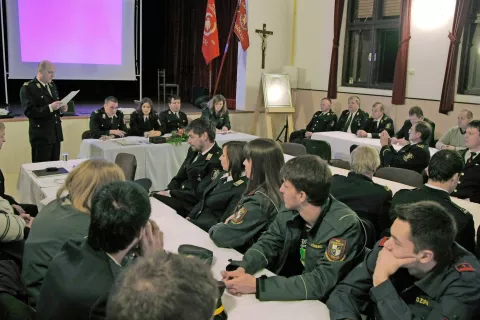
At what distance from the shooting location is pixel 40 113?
5066 millimetres

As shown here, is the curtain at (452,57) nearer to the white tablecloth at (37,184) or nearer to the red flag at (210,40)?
the red flag at (210,40)

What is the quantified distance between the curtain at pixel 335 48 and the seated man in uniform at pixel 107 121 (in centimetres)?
409

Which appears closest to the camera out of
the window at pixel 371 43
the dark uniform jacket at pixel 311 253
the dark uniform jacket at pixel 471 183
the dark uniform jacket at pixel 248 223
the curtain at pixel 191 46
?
the dark uniform jacket at pixel 311 253

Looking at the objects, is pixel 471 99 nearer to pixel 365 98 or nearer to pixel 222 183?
pixel 365 98

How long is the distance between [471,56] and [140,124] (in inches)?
192

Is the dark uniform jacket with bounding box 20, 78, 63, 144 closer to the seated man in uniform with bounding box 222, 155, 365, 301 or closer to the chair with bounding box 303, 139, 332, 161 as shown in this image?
the chair with bounding box 303, 139, 332, 161

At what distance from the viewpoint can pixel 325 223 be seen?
1858 mm

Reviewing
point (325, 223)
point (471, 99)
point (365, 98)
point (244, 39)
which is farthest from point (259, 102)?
point (325, 223)

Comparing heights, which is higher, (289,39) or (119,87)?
(289,39)

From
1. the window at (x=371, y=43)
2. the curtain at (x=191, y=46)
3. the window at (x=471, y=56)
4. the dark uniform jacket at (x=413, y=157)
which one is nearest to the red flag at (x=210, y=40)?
the curtain at (x=191, y=46)

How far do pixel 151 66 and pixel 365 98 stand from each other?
6.53 m

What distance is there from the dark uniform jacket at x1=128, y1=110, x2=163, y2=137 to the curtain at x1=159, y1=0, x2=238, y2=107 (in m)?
3.73

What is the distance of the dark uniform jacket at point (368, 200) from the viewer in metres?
2.79

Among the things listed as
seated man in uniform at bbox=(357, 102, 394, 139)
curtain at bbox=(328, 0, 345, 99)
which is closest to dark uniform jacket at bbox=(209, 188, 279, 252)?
seated man in uniform at bbox=(357, 102, 394, 139)
